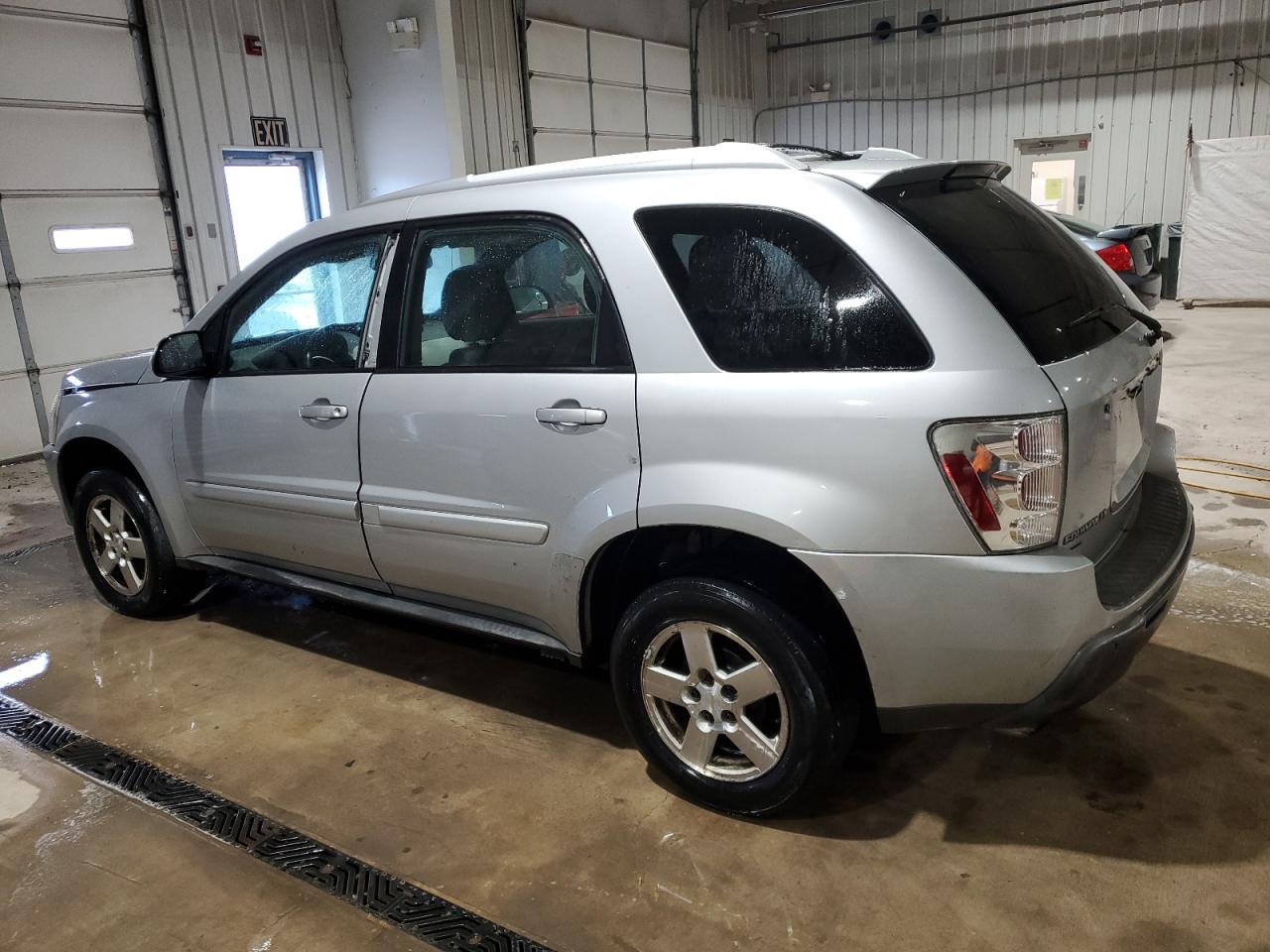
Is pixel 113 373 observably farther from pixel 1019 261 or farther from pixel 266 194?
pixel 266 194

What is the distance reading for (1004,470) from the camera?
2.03 m

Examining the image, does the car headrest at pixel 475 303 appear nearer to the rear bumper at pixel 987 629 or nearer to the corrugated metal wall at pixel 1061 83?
the rear bumper at pixel 987 629

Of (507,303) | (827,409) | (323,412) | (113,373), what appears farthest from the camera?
(113,373)

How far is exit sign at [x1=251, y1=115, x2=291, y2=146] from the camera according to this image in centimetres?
851

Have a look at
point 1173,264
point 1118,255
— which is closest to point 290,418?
point 1118,255

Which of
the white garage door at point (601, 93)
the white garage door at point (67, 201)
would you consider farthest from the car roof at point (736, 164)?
the white garage door at point (601, 93)

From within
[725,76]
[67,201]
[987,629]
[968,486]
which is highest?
[725,76]

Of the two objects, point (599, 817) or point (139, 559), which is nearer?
point (599, 817)

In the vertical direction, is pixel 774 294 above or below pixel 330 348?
above

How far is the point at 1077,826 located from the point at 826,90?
49.2 feet

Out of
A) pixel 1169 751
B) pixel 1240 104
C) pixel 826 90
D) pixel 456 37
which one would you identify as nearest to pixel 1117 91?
pixel 1240 104

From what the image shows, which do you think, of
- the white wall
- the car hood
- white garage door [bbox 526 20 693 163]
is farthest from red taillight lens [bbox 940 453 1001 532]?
white garage door [bbox 526 20 693 163]

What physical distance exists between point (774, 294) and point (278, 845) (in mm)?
1900

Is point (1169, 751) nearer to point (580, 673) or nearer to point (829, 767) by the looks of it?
point (829, 767)
